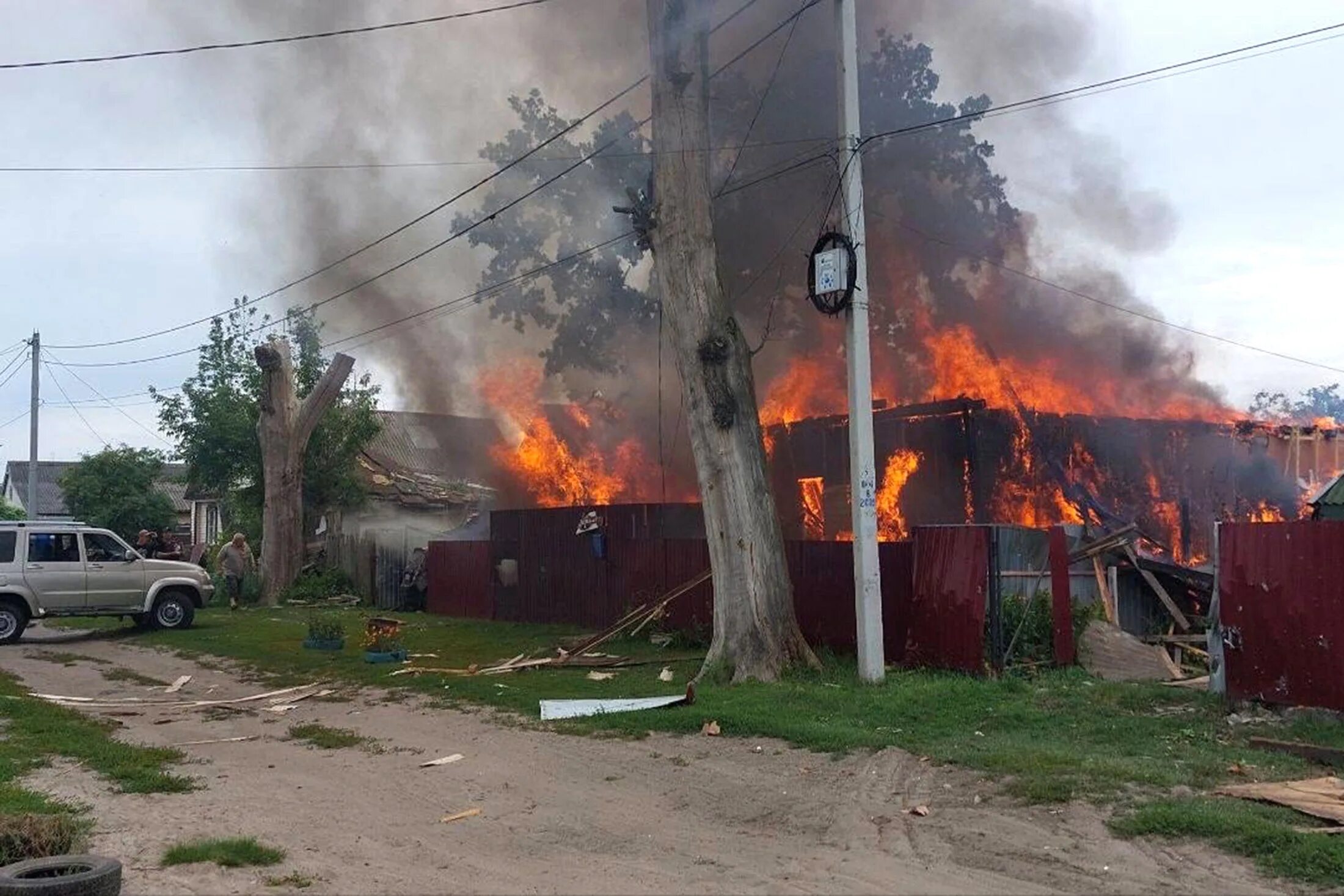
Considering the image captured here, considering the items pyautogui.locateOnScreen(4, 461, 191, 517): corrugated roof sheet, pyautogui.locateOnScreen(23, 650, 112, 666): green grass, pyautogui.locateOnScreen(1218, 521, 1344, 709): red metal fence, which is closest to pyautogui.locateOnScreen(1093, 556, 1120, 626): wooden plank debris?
pyautogui.locateOnScreen(1218, 521, 1344, 709): red metal fence

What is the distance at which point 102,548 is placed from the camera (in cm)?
1844

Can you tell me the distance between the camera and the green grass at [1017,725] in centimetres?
589

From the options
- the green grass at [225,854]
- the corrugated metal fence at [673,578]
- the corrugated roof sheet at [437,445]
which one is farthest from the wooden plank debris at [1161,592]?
the corrugated roof sheet at [437,445]

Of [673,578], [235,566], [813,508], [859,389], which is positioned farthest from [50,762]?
[813,508]

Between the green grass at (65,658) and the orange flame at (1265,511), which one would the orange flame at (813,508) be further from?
the green grass at (65,658)

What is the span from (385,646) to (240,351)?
64.5 feet

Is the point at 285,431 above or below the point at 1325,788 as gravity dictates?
above

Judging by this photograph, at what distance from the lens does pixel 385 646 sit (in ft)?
48.0

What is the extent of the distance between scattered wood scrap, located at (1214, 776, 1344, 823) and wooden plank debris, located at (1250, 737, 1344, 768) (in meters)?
0.51

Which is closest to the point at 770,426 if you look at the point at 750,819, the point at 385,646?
the point at 385,646

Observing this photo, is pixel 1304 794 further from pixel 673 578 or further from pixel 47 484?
pixel 47 484

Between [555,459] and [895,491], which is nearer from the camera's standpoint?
[895,491]

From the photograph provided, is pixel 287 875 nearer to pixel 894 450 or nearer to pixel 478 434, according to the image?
pixel 894 450

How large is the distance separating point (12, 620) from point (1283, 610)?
1815 cm
